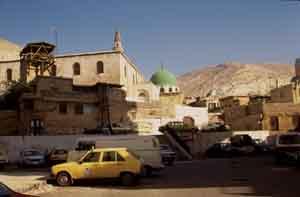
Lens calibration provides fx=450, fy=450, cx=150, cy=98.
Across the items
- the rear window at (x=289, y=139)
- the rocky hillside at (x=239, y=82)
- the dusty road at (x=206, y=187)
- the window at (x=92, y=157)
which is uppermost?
the rocky hillside at (x=239, y=82)

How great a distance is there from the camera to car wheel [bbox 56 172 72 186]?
16.9 metres

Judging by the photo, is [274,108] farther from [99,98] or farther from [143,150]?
[143,150]

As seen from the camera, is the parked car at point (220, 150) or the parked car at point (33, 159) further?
the parked car at point (220, 150)

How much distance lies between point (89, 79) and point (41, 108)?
19.1 metres

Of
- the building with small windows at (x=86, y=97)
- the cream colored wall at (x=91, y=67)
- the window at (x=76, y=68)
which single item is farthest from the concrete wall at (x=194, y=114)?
the window at (x=76, y=68)

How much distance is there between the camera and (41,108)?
4062 cm

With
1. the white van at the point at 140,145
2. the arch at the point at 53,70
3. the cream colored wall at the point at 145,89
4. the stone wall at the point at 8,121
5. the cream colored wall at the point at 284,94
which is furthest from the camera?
the cream colored wall at the point at 284,94

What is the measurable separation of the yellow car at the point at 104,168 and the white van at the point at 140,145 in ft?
10.3

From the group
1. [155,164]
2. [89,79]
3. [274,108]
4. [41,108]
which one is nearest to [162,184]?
[155,164]

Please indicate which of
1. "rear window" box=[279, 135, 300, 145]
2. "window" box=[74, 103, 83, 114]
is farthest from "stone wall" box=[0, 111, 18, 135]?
"rear window" box=[279, 135, 300, 145]

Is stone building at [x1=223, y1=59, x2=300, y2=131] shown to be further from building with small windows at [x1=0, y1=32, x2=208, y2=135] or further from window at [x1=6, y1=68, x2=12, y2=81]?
window at [x1=6, y1=68, x2=12, y2=81]

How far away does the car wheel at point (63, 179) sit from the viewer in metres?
16.9

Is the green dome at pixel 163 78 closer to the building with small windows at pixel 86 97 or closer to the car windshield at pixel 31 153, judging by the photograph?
the building with small windows at pixel 86 97

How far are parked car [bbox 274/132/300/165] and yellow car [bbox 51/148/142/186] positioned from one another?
886 centimetres
